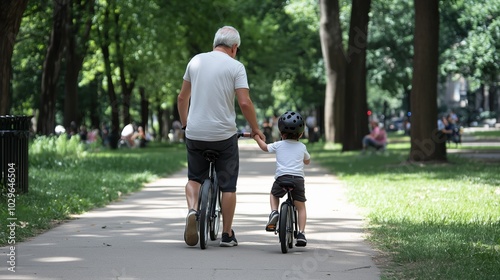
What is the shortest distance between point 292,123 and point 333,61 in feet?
102

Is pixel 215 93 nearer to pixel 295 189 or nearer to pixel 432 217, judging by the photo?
pixel 295 189

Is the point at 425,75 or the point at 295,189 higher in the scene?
the point at 425,75

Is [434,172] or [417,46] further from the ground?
[417,46]

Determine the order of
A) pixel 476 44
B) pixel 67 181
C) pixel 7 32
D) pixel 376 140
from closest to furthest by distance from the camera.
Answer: pixel 7 32 < pixel 67 181 < pixel 376 140 < pixel 476 44

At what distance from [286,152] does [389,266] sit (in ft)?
4.98

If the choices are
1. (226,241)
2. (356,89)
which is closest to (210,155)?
(226,241)

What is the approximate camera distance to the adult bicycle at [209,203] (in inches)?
370

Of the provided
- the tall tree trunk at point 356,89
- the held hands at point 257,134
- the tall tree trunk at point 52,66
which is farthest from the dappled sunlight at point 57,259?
the tall tree trunk at point 356,89

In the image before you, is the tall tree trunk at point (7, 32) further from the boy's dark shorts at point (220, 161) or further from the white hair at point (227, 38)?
the boy's dark shorts at point (220, 161)

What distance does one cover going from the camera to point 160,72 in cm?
6259

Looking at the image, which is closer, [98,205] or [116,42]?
[98,205]

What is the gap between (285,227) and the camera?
9.27 meters

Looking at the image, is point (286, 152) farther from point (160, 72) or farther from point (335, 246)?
point (160, 72)

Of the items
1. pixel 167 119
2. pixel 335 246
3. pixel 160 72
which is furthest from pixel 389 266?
pixel 167 119
